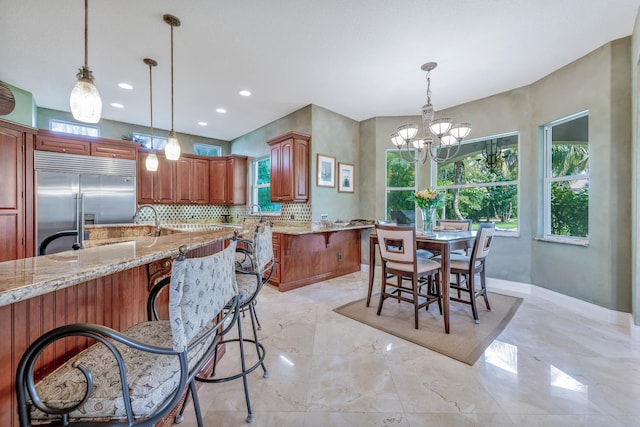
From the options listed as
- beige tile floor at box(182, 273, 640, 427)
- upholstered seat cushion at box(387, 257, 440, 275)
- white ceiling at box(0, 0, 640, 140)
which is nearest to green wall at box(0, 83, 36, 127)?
white ceiling at box(0, 0, 640, 140)

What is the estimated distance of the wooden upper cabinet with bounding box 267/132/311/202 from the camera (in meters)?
4.26

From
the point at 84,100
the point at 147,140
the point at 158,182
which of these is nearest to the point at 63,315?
the point at 84,100

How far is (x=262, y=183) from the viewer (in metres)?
5.91

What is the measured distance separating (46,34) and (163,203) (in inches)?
136

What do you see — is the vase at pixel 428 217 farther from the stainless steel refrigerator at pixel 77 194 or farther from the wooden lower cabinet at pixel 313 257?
the stainless steel refrigerator at pixel 77 194

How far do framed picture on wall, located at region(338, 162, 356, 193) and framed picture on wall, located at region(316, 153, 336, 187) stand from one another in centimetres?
16

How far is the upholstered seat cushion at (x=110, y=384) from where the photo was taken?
778 millimetres

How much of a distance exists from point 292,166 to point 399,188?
6.74ft

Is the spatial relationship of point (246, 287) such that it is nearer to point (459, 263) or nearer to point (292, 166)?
point (459, 263)

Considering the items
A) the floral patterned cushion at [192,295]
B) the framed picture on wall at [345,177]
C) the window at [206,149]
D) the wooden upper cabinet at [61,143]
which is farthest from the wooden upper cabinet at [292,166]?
the floral patterned cushion at [192,295]

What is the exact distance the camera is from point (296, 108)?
4.58 meters

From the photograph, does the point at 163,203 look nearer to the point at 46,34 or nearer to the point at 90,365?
the point at 46,34

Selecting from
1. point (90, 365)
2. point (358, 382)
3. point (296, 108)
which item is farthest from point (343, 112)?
point (90, 365)

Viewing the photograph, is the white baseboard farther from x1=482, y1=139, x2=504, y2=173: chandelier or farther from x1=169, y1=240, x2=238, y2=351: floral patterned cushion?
x1=169, y1=240, x2=238, y2=351: floral patterned cushion
